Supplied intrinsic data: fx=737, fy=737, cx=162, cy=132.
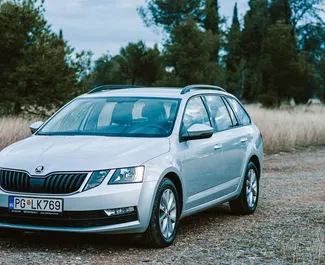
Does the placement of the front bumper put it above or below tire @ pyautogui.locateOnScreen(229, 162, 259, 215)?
above

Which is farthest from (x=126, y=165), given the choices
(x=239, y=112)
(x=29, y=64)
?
(x=29, y=64)

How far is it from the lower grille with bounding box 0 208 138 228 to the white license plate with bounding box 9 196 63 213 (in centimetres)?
6

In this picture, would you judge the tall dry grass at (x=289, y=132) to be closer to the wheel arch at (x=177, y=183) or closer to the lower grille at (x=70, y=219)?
the wheel arch at (x=177, y=183)

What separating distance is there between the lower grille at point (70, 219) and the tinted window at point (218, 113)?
7.93 feet

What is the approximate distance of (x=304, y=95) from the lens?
5516cm

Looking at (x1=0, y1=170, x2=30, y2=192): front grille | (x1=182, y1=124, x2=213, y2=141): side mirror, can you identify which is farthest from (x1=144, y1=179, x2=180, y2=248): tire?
(x1=0, y1=170, x2=30, y2=192): front grille

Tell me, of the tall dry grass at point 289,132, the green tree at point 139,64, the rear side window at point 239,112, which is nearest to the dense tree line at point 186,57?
the green tree at point 139,64

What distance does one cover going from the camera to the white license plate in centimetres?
629

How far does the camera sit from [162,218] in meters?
6.81

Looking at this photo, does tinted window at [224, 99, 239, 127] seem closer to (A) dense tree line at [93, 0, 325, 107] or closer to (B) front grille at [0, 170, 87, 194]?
(B) front grille at [0, 170, 87, 194]

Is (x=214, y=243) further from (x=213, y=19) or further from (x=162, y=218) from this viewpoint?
(x=213, y=19)

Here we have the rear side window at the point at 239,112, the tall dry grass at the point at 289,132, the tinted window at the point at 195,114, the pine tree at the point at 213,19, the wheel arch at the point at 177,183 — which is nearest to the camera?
the wheel arch at the point at 177,183

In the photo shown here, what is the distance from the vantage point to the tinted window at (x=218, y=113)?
8523 millimetres

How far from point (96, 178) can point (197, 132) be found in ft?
4.84
